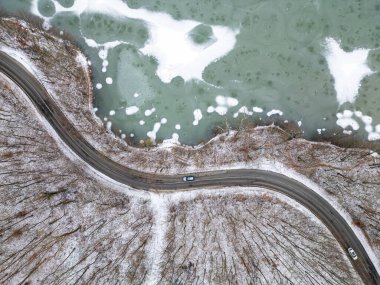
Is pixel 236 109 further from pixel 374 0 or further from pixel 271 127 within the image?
pixel 374 0

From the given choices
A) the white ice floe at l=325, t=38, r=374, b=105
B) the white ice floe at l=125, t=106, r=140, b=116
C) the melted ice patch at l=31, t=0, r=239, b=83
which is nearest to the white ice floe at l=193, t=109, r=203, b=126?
the melted ice patch at l=31, t=0, r=239, b=83

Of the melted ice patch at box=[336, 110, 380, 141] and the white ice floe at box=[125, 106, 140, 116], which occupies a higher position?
the melted ice patch at box=[336, 110, 380, 141]

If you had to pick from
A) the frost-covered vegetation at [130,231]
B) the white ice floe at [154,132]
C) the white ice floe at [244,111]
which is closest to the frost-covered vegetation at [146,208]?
the frost-covered vegetation at [130,231]

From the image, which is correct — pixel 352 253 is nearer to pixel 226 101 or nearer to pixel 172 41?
pixel 226 101

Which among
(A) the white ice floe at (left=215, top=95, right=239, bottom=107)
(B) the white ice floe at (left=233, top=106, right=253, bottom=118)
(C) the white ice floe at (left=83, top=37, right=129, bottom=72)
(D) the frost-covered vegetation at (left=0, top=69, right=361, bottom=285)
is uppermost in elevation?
(C) the white ice floe at (left=83, top=37, right=129, bottom=72)

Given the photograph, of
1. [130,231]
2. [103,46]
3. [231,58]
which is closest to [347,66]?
[231,58]

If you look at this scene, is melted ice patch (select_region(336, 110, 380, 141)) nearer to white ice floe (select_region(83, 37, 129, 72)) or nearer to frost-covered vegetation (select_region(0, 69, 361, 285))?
frost-covered vegetation (select_region(0, 69, 361, 285))
